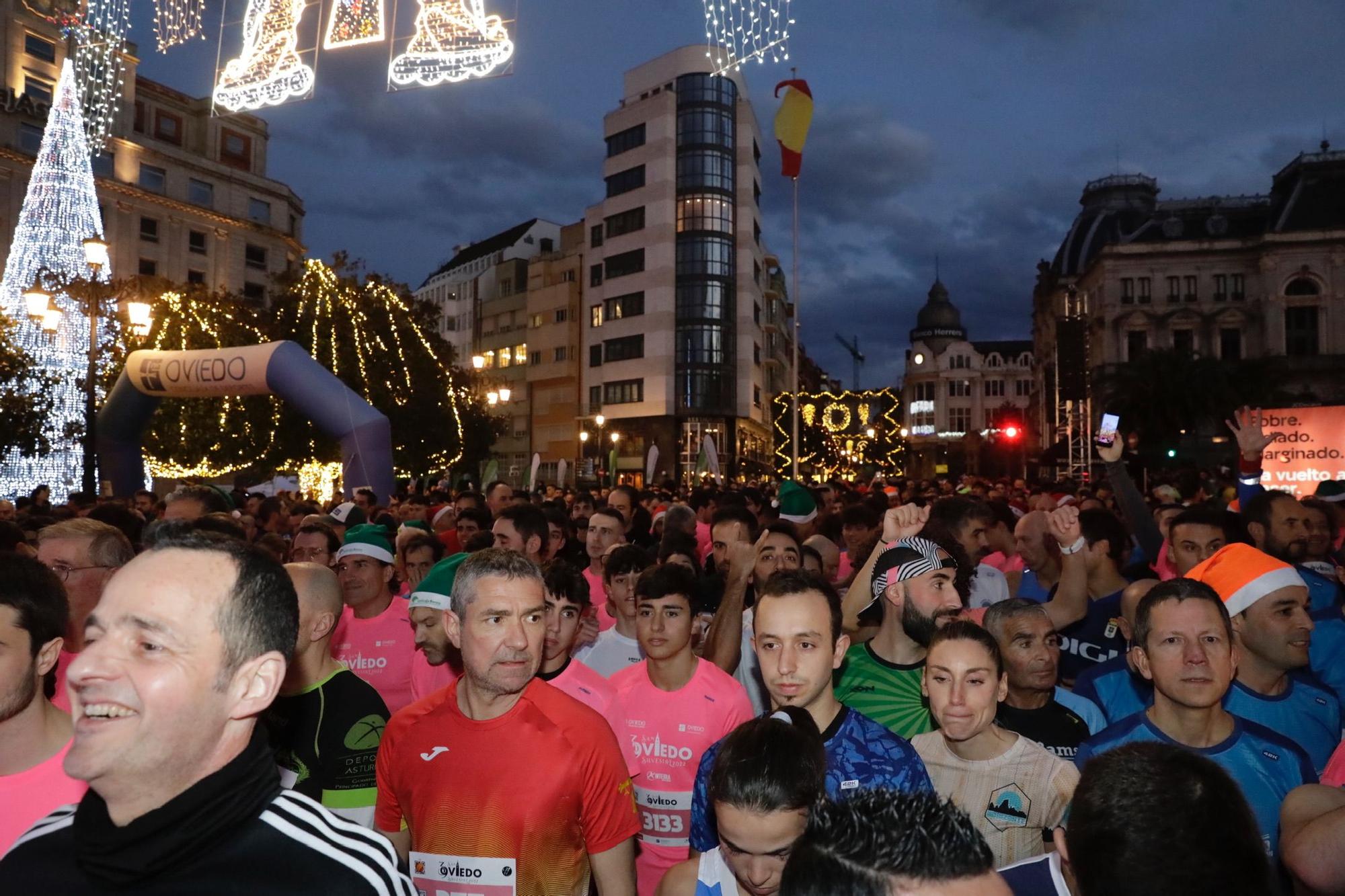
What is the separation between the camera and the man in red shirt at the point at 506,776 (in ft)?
10.6

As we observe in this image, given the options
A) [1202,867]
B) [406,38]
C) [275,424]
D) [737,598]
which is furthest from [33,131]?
[1202,867]

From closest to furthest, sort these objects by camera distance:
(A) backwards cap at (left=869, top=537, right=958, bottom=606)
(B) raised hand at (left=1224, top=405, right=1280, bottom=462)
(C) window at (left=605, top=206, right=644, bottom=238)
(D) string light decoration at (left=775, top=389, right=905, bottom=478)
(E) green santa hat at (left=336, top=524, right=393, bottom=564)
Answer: (A) backwards cap at (left=869, top=537, right=958, bottom=606), (E) green santa hat at (left=336, top=524, right=393, bottom=564), (B) raised hand at (left=1224, top=405, right=1280, bottom=462), (D) string light decoration at (left=775, top=389, right=905, bottom=478), (C) window at (left=605, top=206, right=644, bottom=238)

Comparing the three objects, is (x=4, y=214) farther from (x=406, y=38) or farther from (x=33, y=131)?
(x=406, y=38)

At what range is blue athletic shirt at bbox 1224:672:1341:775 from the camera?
4141 millimetres

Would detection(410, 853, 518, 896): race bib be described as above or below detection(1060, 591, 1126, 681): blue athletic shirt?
below

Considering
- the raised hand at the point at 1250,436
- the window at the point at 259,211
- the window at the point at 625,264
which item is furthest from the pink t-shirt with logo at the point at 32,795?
the window at the point at 259,211

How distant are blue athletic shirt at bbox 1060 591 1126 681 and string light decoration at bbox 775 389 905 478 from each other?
16.5m

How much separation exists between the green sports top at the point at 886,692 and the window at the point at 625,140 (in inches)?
→ 2379

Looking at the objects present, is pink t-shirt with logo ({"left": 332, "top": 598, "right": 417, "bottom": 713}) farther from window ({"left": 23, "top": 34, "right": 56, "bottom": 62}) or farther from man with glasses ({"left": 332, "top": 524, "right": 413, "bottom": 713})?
window ({"left": 23, "top": 34, "right": 56, "bottom": 62})

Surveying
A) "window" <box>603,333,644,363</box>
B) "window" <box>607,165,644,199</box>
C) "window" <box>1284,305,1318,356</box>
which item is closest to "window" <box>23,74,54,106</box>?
"window" <box>607,165,644,199</box>

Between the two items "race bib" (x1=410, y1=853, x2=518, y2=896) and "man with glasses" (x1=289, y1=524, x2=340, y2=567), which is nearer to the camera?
"race bib" (x1=410, y1=853, x2=518, y2=896)

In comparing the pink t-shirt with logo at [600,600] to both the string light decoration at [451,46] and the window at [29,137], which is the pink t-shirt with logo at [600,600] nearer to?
the string light decoration at [451,46]

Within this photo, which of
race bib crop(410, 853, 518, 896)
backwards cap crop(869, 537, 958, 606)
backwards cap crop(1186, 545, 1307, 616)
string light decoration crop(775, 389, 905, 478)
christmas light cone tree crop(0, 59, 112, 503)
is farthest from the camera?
christmas light cone tree crop(0, 59, 112, 503)

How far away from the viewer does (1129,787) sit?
6.83 ft
